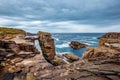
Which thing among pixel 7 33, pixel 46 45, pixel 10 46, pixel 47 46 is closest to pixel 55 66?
pixel 10 46

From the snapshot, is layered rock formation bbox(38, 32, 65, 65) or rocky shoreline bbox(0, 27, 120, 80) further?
layered rock formation bbox(38, 32, 65, 65)

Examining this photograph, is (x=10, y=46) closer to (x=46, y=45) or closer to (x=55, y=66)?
(x=55, y=66)

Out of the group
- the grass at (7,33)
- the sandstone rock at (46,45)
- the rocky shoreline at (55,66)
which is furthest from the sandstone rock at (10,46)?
the sandstone rock at (46,45)

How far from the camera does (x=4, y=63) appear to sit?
72.9 ft

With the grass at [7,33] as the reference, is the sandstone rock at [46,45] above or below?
below

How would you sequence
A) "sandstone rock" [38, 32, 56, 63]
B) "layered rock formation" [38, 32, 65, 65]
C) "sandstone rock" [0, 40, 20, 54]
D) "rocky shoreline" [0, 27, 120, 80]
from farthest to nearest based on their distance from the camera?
"sandstone rock" [38, 32, 56, 63]
"layered rock formation" [38, 32, 65, 65]
"sandstone rock" [0, 40, 20, 54]
"rocky shoreline" [0, 27, 120, 80]

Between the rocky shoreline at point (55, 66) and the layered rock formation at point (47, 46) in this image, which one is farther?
the layered rock formation at point (47, 46)

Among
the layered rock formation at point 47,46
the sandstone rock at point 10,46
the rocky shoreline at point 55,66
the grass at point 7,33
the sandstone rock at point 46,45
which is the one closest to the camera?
the rocky shoreline at point 55,66

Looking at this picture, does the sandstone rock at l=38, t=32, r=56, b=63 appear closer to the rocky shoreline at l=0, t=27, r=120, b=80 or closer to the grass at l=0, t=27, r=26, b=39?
the grass at l=0, t=27, r=26, b=39

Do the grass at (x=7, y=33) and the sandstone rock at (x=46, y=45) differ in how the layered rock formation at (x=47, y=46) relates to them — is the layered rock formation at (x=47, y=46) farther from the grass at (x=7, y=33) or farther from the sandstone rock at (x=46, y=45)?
the grass at (x=7, y=33)

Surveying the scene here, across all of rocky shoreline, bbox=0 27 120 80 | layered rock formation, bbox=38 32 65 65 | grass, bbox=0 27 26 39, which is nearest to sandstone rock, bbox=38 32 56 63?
layered rock formation, bbox=38 32 65 65

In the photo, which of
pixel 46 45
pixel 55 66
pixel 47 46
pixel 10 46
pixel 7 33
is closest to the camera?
pixel 55 66

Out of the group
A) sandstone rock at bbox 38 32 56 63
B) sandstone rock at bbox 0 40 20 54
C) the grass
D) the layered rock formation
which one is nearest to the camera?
sandstone rock at bbox 0 40 20 54

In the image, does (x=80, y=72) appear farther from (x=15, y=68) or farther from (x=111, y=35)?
(x=111, y=35)
